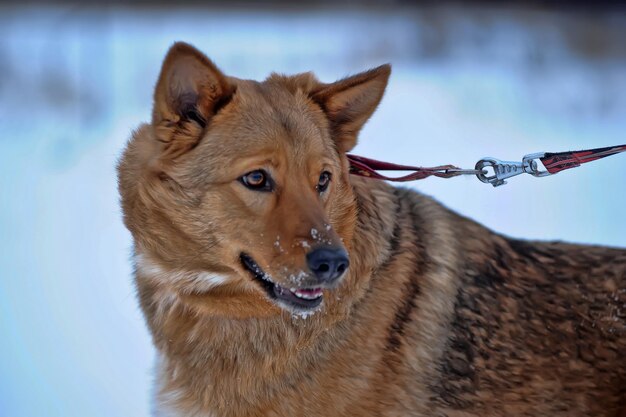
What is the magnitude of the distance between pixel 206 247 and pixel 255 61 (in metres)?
6.38

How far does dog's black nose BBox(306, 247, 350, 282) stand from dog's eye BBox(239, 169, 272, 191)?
33cm

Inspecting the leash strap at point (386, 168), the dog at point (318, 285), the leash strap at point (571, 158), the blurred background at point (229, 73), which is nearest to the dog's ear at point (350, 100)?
the dog at point (318, 285)

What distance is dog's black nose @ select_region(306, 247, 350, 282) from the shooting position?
8.32ft

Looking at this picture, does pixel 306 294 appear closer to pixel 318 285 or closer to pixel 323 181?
pixel 318 285

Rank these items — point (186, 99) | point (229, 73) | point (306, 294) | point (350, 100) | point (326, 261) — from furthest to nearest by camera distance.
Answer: point (229, 73)
point (350, 100)
point (186, 99)
point (306, 294)
point (326, 261)

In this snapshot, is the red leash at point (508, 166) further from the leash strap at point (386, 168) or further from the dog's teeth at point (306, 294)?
the dog's teeth at point (306, 294)

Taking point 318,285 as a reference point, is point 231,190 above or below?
above

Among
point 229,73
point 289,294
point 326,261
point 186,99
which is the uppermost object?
point 229,73

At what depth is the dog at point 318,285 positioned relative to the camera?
271cm

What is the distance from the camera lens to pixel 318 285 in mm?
2582

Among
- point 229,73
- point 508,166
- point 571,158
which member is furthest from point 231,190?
point 229,73

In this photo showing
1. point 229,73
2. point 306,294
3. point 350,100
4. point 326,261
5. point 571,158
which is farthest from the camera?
point 229,73

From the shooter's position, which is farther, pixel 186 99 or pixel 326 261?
pixel 186 99

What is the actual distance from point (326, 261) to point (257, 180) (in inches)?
16.0
